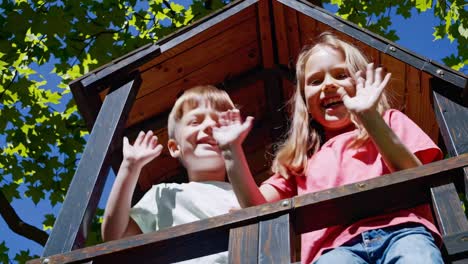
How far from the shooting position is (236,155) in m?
3.52

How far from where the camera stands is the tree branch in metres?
8.23

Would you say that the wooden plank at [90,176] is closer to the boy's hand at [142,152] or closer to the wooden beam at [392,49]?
the boy's hand at [142,152]

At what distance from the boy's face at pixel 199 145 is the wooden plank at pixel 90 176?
423 mm

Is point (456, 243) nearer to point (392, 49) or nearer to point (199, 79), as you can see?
point (392, 49)

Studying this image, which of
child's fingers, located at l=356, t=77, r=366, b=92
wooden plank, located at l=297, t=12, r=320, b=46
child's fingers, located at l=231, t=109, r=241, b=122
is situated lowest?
child's fingers, located at l=231, t=109, r=241, b=122

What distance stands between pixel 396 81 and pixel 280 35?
37.1 inches

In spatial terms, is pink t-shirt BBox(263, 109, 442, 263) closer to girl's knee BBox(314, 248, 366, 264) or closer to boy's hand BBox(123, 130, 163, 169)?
girl's knee BBox(314, 248, 366, 264)

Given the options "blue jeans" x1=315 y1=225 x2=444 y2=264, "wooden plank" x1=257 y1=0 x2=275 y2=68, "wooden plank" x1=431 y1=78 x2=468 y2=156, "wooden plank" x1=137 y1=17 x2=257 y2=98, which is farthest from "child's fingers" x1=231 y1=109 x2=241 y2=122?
"wooden plank" x1=257 y1=0 x2=275 y2=68

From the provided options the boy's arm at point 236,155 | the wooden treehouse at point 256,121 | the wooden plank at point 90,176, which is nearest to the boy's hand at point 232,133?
the boy's arm at point 236,155

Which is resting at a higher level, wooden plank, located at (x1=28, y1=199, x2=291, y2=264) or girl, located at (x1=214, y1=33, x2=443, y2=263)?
girl, located at (x1=214, y1=33, x2=443, y2=263)

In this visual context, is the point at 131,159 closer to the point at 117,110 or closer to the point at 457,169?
the point at 117,110

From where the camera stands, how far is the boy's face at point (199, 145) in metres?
4.57

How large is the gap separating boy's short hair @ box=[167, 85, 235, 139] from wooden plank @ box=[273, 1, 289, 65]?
0.69 metres

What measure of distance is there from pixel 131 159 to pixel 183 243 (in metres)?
0.96
